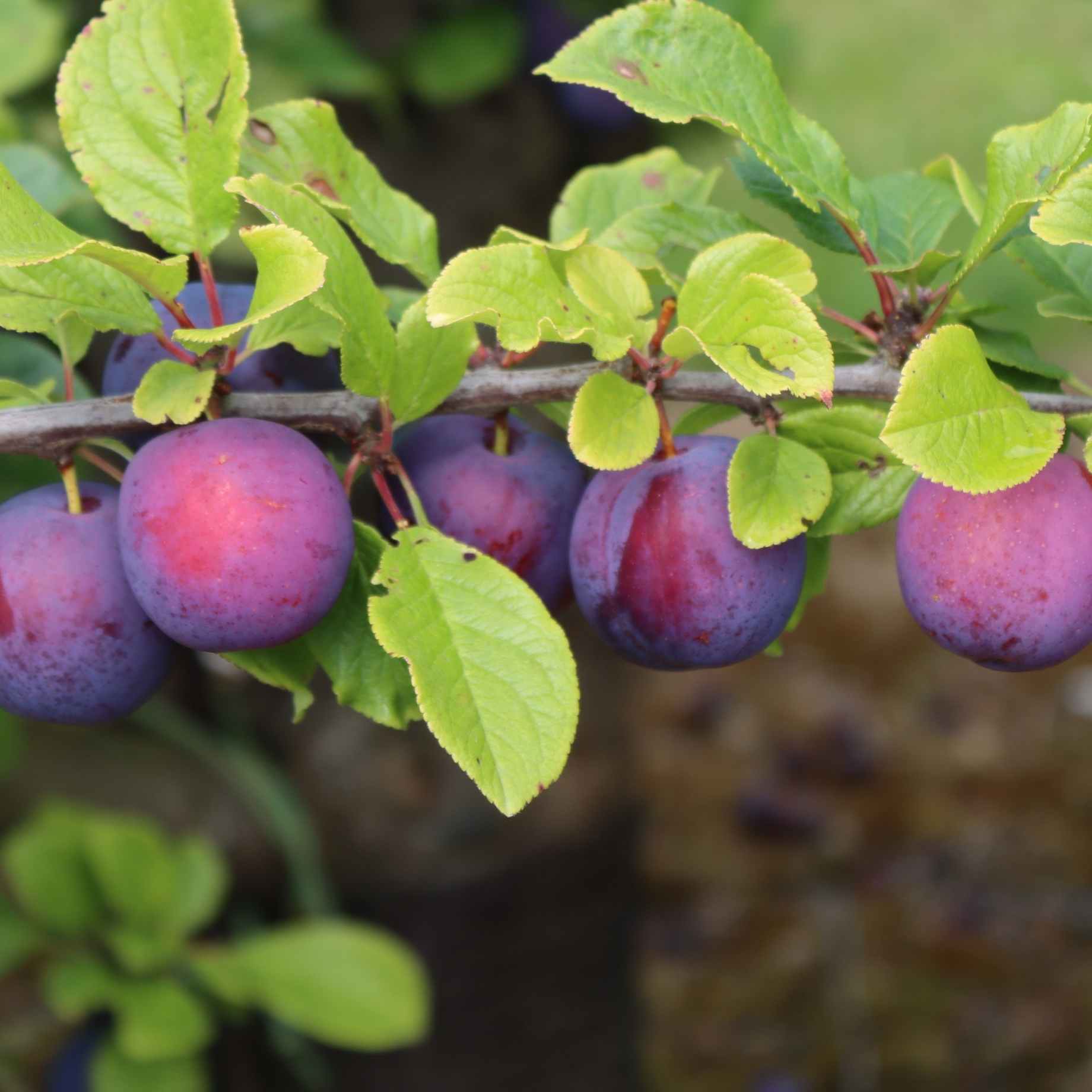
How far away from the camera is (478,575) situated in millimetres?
679

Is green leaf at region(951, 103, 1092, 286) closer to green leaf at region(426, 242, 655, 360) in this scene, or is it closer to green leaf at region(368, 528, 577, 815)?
green leaf at region(426, 242, 655, 360)

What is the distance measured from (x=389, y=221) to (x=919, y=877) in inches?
116

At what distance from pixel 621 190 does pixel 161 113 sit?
0.34 metres

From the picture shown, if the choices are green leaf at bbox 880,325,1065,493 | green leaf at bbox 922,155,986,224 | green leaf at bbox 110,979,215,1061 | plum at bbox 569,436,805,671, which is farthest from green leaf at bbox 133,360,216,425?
green leaf at bbox 110,979,215,1061

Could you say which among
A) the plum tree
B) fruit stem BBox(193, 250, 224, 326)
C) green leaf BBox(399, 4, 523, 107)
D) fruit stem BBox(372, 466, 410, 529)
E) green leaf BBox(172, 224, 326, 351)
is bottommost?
green leaf BBox(399, 4, 523, 107)

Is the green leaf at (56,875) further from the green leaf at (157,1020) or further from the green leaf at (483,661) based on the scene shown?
the green leaf at (483,661)

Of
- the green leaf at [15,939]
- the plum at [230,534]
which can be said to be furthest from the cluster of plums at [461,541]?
the green leaf at [15,939]

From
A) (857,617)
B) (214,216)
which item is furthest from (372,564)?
(857,617)

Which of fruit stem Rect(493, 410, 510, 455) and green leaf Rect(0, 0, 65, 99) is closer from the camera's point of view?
fruit stem Rect(493, 410, 510, 455)

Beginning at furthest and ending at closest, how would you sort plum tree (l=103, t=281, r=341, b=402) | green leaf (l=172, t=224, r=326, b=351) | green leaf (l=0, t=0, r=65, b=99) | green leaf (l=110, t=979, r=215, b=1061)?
1. green leaf (l=110, t=979, r=215, b=1061)
2. green leaf (l=0, t=0, r=65, b=99)
3. plum tree (l=103, t=281, r=341, b=402)
4. green leaf (l=172, t=224, r=326, b=351)

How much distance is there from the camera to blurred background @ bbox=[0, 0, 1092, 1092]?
191 centimetres

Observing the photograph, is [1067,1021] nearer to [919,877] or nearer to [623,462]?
[919,877]

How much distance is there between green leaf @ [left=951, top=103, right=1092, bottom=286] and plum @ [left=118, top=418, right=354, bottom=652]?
38cm

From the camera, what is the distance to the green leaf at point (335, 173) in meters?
0.75
